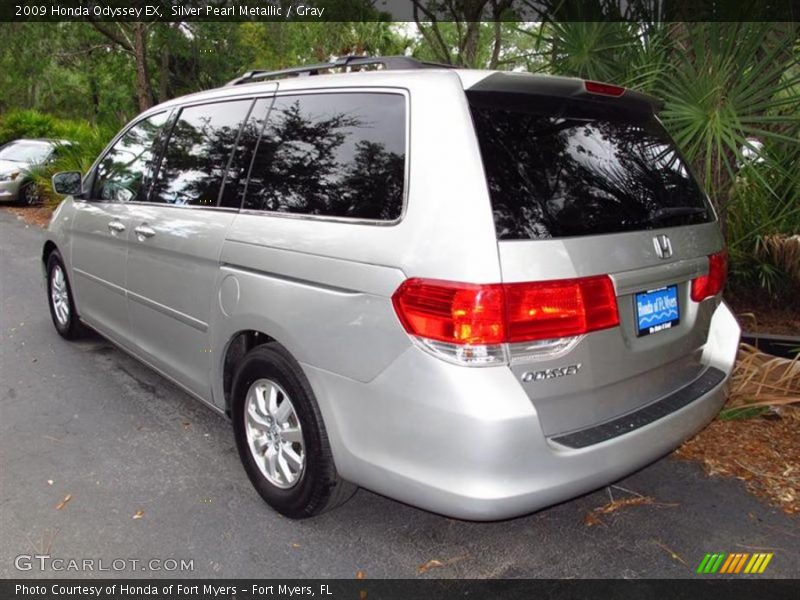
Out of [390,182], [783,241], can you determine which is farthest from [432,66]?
[783,241]

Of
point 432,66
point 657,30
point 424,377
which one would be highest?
point 657,30

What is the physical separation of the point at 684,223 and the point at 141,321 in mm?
3073

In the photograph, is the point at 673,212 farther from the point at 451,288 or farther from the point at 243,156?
the point at 243,156

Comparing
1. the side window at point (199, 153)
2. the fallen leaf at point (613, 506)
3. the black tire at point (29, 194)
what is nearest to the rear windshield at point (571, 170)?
the fallen leaf at point (613, 506)

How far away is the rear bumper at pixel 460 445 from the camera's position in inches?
82.8

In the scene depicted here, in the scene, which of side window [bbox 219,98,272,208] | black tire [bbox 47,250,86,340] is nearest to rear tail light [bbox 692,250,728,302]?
side window [bbox 219,98,272,208]

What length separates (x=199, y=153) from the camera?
3496 millimetres

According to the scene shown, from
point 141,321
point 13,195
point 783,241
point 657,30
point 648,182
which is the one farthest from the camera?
point 13,195

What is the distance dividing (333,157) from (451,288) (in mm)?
915

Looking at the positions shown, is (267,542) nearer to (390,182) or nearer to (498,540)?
(498,540)

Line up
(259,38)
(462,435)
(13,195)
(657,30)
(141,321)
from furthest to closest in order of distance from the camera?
(259,38)
(13,195)
(657,30)
(141,321)
(462,435)

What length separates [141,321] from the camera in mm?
3930

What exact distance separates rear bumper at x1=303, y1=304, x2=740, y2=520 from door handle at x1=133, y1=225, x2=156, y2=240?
5.75 ft

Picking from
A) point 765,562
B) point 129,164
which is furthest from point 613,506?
point 129,164
